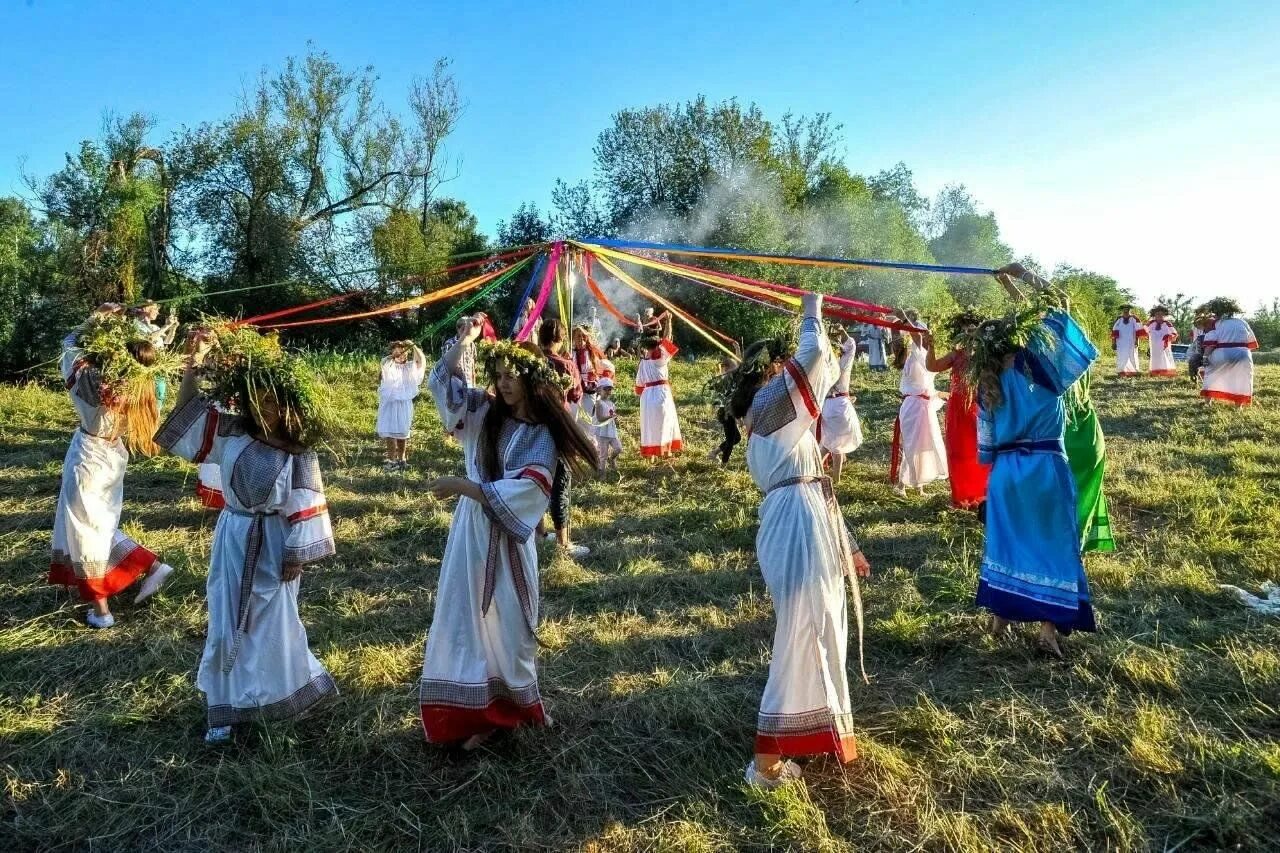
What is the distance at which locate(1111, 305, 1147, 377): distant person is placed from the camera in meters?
18.7

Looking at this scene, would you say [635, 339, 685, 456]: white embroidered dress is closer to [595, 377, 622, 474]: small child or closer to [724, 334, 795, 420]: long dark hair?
[595, 377, 622, 474]: small child

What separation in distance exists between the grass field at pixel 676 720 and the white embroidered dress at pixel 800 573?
0.91 ft

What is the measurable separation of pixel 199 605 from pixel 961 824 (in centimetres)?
519

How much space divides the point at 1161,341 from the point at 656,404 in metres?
13.7

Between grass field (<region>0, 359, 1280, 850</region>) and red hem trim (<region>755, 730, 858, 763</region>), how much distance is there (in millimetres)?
154

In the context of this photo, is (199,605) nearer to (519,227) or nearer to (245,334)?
(245,334)

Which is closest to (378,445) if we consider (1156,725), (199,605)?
(199,605)

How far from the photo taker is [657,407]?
11.0 metres

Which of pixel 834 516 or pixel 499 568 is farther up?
pixel 834 516

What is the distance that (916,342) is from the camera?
8.98m

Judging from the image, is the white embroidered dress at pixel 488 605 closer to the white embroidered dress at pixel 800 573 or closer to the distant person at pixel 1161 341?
the white embroidered dress at pixel 800 573

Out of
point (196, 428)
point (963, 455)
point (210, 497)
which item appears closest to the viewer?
point (196, 428)

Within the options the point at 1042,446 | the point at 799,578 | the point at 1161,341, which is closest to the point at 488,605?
the point at 799,578

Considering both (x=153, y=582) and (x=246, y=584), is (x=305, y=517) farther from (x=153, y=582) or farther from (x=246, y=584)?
(x=153, y=582)
